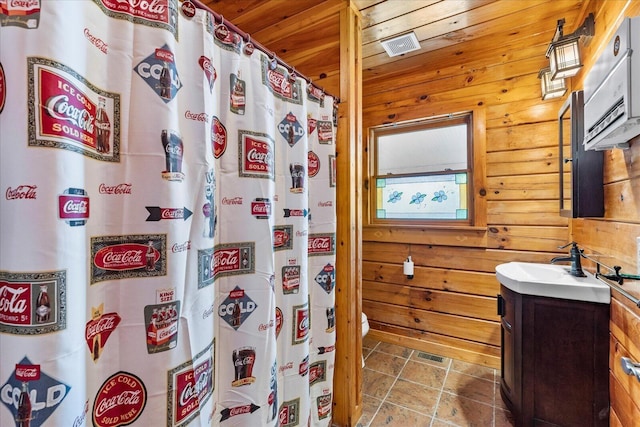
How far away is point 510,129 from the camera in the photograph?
207cm

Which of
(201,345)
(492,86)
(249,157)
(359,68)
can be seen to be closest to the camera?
(201,345)

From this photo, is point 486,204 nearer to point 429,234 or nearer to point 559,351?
point 429,234

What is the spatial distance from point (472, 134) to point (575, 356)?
1610 millimetres

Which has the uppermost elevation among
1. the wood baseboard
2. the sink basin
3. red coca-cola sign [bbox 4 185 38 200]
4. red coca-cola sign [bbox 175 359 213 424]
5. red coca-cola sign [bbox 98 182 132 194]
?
red coca-cola sign [bbox 98 182 132 194]

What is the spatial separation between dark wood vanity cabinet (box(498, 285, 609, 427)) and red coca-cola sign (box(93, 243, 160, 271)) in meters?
1.71

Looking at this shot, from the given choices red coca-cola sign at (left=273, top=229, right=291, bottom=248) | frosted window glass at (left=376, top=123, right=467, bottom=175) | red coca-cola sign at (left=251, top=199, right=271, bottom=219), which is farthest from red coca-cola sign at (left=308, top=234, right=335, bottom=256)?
frosted window glass at (left=376, top=123, right=467, bottom=175)

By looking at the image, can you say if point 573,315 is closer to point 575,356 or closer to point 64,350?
point 575,356

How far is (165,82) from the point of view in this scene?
75cm

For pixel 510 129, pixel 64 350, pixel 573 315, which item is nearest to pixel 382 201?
pixel 510 129

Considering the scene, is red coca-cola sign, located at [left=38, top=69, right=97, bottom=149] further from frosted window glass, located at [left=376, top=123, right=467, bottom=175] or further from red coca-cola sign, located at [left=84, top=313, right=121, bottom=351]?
frosted window glass, located at [left=376, top=123, right=467, bottom=175]

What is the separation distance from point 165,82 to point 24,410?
0.79 m

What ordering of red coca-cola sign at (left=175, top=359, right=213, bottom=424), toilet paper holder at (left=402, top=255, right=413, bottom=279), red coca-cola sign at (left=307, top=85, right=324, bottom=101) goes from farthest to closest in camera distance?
toilet paper holder at (left=402, top=255, right=413, bottom=279), red coca-cola sign at (left=307, top=85, right=324, bottom=101), red coca-cola sign at (left=175, top=359, right=213, bottom=424)

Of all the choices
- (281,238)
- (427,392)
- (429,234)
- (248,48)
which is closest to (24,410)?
(281,238)

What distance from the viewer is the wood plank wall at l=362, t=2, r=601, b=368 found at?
1.97m
